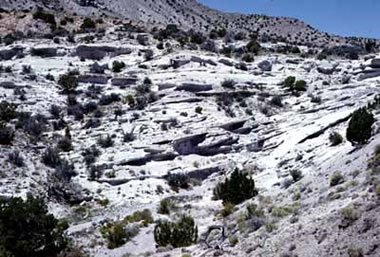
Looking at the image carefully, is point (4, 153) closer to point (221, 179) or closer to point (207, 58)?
point (221, 179)

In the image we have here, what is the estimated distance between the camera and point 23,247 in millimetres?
17141

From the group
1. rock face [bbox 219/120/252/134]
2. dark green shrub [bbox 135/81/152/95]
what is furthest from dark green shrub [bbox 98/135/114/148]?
dark green shrub [bbox 135/81/152/95]

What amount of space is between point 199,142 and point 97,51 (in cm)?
1594

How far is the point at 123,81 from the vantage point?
3612 centimetres

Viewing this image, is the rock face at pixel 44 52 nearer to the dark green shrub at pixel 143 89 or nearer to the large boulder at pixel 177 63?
the large boulder at pixel 177 63

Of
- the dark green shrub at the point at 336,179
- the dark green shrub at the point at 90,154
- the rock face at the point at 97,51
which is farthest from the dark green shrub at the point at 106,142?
the dark green shrub at the point at 336,179

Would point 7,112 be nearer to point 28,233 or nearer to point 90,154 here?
point 90,154

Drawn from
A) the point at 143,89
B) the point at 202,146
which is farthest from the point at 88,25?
the point at 202,146

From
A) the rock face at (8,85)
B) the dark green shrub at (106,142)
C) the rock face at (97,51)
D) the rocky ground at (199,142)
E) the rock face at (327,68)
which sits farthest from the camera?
the rock face at (97,51)

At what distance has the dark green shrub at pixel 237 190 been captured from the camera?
21328 mm

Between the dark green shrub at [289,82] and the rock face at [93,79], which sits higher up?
the dark green shrub at [289,82]

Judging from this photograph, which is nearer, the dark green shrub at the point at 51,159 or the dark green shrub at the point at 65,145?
the dark green shrub at the point at 51,159

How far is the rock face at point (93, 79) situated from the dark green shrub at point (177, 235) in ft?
66.6

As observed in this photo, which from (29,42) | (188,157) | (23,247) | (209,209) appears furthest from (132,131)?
(29,42)
